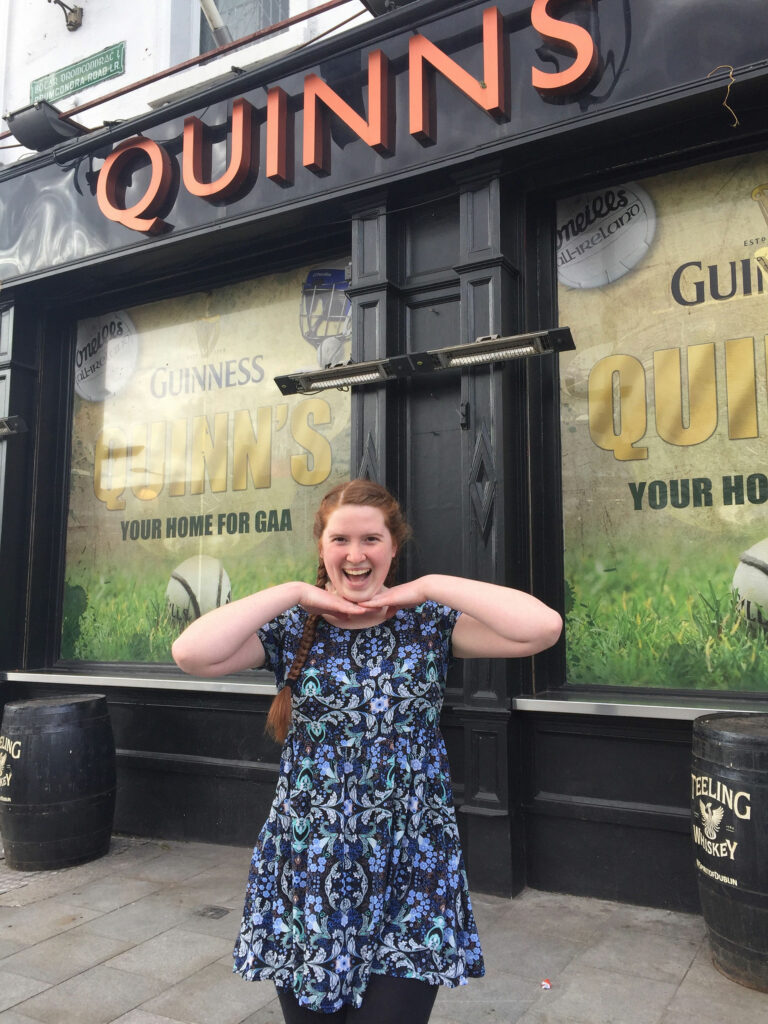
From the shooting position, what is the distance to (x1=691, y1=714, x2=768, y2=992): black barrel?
3.24 m

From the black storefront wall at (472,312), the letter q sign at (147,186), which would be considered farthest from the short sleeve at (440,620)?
the letter q sign at (147,186)

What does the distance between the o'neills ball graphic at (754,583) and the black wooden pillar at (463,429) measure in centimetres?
116

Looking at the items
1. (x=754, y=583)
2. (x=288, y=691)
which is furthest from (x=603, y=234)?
(x=288, y=691)

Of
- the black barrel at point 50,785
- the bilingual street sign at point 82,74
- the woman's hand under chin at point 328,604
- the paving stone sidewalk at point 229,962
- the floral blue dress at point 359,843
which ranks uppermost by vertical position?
the bilingual street sign at point 82,74

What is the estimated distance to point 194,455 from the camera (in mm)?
6410

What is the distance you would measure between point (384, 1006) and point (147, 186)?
6.00 m

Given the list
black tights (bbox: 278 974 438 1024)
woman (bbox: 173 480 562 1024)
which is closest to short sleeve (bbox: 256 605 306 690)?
woman (bbox: 173 480 562 1024)

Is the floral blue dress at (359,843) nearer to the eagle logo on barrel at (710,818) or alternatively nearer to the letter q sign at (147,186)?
the eagle logo on barrel at (710,818)

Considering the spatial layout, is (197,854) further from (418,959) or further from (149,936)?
(418,959)

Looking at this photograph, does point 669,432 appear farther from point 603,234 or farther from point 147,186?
point 147,186

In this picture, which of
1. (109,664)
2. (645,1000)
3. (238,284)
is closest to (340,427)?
(238,284)

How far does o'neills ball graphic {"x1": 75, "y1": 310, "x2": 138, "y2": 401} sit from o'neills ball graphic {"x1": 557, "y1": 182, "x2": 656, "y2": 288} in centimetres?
368

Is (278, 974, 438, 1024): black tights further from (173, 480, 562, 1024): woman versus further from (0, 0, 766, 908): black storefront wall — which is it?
(0, 0, 766, 908): black storefront wall

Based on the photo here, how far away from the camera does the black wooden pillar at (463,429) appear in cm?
452
